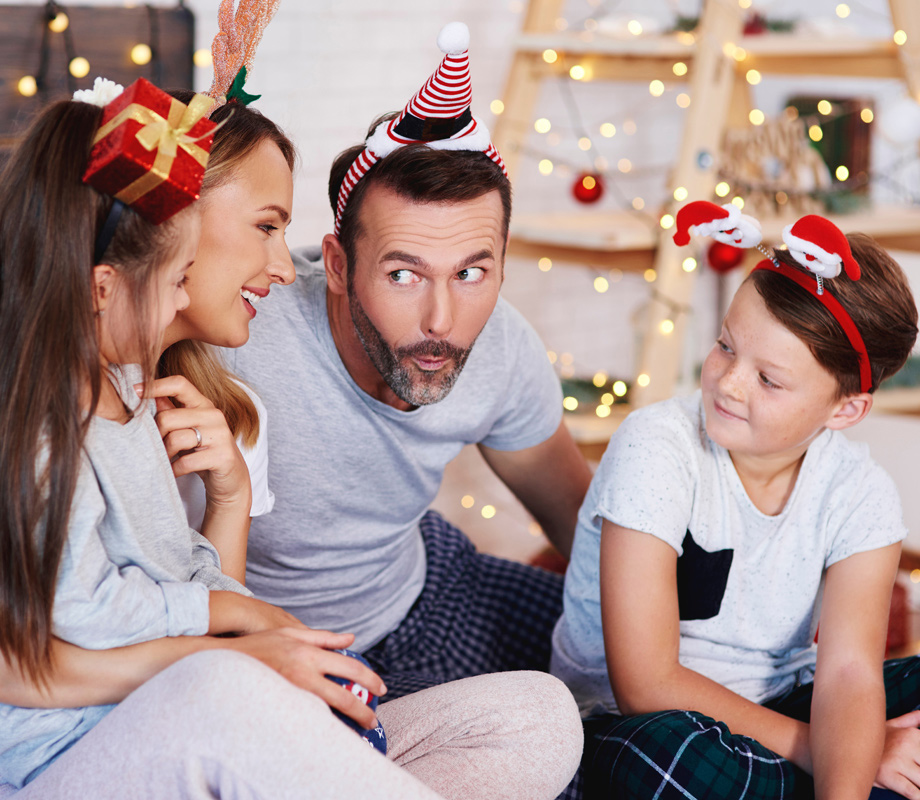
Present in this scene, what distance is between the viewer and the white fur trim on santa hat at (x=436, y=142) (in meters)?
1.25

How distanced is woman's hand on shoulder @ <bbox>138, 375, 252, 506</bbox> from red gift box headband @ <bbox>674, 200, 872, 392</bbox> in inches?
24.1

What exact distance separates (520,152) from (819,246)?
110cm

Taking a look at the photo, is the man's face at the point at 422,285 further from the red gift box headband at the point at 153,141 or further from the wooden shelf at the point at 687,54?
the wooden shelf at the point at 687,54

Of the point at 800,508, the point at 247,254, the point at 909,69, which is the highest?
the point at 909,69

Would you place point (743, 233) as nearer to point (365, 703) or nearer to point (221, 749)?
point (365, 703)

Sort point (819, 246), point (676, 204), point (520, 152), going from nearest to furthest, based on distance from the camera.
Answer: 1. point (819, 246)
2. point (676, 204)
3. point (520, 152)

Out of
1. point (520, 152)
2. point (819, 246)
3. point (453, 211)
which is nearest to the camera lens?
point (819, 246)

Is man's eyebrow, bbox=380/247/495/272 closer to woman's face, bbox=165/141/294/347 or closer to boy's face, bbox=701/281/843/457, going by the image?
woman's face, bbox=165/141/294/347

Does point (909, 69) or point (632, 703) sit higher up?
point (909, 69)

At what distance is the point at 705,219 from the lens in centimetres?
120

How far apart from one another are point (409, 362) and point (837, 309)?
0.54 metres

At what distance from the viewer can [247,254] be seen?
3.53 feet

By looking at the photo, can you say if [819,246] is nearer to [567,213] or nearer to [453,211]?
[453,211]

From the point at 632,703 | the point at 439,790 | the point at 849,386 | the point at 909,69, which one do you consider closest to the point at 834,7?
the point at 909,69
